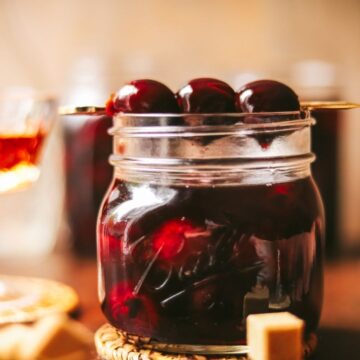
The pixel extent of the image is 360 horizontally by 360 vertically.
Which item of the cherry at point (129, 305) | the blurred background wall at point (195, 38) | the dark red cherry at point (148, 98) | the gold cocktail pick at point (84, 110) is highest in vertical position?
the blurred background wall at point (195, 38)

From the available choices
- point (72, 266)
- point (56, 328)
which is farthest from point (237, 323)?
point (72, 266)

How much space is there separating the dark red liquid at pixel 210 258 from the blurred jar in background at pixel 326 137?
0.53m

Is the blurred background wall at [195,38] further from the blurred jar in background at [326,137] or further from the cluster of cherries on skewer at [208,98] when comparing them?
the cluster of cherries on skewer at [208,98]

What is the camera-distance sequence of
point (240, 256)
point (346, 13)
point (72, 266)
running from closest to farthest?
point (240, 256)
point (72, 266)
point (346, 13)

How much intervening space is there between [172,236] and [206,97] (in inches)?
4.0

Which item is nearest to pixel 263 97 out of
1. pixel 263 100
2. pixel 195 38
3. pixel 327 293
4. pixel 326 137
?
pixel 263 100

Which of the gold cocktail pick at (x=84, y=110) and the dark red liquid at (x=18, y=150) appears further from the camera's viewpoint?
the dark red liquid at (x=18, y=150)

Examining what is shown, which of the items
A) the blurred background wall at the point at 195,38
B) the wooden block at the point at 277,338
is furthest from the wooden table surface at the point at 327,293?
the blurred background wall at the point at 195,38

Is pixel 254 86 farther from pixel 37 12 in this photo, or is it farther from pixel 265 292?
pixel 37 12

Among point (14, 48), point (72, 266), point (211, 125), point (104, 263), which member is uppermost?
point (14, 48)

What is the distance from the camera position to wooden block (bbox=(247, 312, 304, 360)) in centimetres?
47

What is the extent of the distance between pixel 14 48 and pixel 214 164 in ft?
3.02

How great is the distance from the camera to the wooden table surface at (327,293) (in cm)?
65

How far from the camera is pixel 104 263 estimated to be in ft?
1.95
